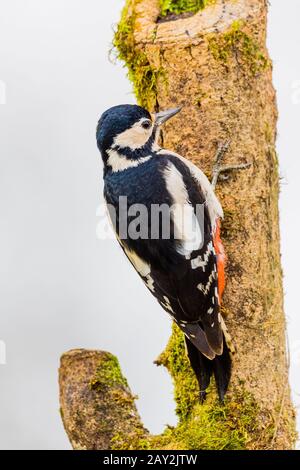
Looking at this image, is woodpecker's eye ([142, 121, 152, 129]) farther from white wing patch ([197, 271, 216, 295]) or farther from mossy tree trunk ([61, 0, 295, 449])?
white wing patch ([197, 271, 216, 295])

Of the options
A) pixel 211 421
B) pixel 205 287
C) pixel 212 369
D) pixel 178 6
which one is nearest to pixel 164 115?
pixel 178 6

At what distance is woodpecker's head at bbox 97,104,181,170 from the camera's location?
163 inches

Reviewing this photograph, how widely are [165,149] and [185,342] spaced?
0.94 metres

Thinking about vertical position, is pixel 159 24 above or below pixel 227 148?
above

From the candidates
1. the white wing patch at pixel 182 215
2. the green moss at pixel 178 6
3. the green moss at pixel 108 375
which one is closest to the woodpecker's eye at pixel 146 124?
the white wing patch at pixel 182 215

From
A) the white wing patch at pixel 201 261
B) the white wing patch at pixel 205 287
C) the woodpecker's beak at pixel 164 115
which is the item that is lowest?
the white wing patch at pixel 205 287

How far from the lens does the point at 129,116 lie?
163 inches

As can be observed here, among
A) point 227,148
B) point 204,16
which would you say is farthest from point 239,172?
point 204,16

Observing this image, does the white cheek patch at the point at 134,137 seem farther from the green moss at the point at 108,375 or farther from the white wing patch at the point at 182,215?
the green moss at the point at 108,375

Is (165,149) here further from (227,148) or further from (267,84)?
(267,84)

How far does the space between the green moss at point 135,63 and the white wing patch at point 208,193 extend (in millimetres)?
482

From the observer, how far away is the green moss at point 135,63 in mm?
4367

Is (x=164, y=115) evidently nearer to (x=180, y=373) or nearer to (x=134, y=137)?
(x=134, y=137)
